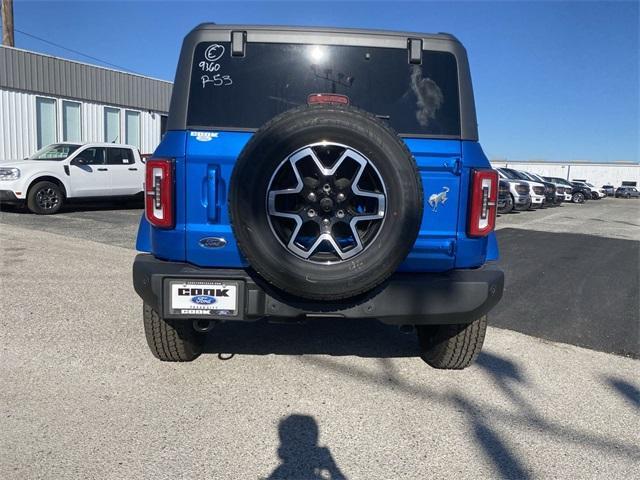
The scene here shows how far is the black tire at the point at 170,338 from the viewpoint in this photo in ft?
10.9

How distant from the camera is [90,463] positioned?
2418 millimetres

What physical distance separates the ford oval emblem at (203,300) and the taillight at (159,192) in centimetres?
42

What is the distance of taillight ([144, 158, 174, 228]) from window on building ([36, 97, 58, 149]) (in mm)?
16997

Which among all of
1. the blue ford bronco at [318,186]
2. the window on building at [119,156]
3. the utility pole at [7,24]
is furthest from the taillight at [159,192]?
the utility pole at [7,24]

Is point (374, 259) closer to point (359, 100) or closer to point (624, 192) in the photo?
point (359, 100)

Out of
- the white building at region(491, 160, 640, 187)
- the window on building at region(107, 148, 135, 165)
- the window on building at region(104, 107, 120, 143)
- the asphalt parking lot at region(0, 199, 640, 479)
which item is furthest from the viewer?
the white building at region(491, 160, 640, 187)

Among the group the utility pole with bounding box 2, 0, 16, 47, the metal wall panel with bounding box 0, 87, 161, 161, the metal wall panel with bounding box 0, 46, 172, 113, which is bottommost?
the metal wall panel with bounding box 0, 87, 161, 161

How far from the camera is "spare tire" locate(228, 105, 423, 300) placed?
254 cm

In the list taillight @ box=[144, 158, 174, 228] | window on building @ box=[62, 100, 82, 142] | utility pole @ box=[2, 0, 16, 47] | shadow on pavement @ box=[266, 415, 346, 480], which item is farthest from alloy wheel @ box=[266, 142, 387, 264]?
utility pole @ box=[2, 0, 16, 47]

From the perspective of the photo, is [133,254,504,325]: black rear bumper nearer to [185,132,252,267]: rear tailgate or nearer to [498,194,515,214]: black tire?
[185,132,252,267]: rear tailgate

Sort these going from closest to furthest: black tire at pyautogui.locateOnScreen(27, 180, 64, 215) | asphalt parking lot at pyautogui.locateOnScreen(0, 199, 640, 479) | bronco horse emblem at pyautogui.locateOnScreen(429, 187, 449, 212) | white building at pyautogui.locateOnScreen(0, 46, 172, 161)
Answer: asphalt parking lot at pyautogui.locateOnScreen(0, 199, 640, 479) < bronco horse emblem at pyautogui.locateOnScreen(429, 187, 449, 212) < black tire at pyautogui.locateOnScreen(27, 180, 64, 215) < white building at pyautogui.locateOnScreen(0, 46, 172, 161)

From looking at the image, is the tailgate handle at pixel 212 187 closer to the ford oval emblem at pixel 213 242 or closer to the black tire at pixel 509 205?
the ford oval emblem at pixel 213 242

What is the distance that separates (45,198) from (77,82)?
840 centimetres

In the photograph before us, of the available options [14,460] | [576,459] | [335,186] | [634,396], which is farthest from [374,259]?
[634,396]
